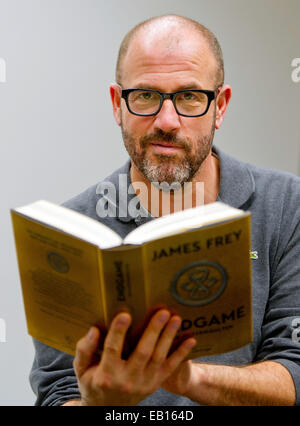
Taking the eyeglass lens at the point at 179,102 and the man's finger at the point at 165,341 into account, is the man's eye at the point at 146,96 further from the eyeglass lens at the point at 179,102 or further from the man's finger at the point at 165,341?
the man's finger at the point at 165,341

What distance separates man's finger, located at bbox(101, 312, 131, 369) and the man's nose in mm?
489

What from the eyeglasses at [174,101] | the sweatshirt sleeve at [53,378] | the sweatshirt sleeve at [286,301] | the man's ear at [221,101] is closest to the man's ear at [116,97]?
the eyeglasses at [174,101]

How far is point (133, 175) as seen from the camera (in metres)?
1.23

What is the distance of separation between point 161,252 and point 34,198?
1.06 meters

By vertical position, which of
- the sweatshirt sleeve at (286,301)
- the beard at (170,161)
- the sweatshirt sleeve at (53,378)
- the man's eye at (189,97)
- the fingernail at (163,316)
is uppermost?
the man's eye at (189,97)

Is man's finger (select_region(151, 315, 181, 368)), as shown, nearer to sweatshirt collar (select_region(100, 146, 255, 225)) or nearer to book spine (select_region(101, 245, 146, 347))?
book spine (select_region(101, 245, 146, 347))

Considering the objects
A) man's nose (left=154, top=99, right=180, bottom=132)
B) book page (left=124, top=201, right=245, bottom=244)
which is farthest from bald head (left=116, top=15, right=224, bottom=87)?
book page (left=124, top=201, right=245, bottom=244)

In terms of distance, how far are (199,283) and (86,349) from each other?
18 cm

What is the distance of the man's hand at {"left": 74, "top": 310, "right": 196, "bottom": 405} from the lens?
71 cm

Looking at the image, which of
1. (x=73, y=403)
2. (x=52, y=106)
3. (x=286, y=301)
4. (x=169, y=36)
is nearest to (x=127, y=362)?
(x=73, y=403)

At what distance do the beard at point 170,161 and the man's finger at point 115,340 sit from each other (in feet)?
1.53

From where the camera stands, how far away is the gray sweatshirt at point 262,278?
1.04 m

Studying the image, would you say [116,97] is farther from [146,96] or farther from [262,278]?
[262,278]
